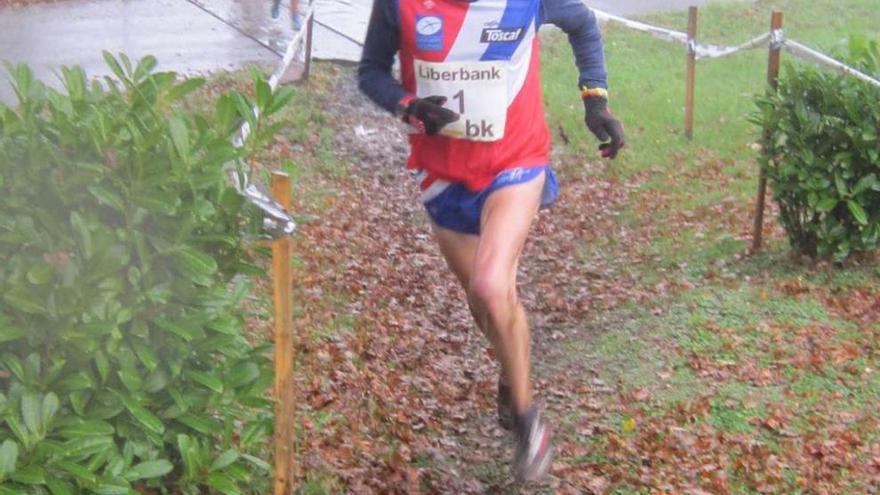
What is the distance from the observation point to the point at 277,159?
1055 cm

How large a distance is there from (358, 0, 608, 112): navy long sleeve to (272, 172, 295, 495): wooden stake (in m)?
1.40

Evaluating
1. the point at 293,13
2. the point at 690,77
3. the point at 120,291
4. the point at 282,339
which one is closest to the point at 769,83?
the point at 690,77

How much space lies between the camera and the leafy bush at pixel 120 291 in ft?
10.9

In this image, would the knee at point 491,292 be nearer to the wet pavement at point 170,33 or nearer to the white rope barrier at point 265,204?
the white rope barrier at point 265,204

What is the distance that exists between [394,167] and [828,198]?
4.53 metres

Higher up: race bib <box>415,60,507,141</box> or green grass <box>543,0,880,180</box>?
race bib <box>415,60,507,141</box>

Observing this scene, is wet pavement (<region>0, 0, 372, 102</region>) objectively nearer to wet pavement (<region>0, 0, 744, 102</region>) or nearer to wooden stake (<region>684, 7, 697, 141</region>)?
wet pavement (<region>0, 0, 744, 102</region>)

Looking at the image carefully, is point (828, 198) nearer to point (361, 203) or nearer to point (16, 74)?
point (361, 203)

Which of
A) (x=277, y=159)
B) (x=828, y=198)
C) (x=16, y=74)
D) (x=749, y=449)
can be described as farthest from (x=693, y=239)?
(x=16, y=74)

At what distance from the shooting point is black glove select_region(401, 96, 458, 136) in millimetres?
5051

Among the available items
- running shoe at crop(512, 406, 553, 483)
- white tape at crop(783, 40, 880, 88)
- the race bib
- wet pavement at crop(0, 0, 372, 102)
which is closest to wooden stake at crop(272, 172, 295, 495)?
running shoe at crop(512, 406, 553, 483)

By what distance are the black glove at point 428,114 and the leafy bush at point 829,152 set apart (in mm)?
3485

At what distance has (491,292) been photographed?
16.2 feet

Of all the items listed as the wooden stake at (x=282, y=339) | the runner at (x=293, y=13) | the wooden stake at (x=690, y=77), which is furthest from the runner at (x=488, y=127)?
the runner at (x=293, y=13)
